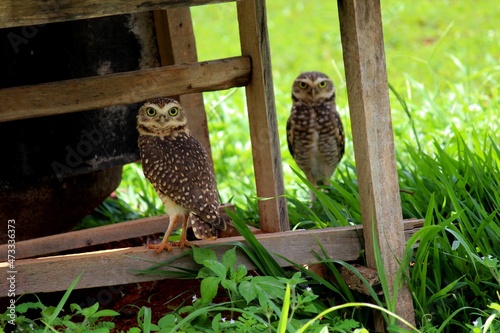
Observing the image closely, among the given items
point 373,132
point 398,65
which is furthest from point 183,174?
point 398,65

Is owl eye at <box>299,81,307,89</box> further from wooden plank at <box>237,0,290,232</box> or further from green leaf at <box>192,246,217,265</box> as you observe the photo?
green leaf at <box>192,246,217,265</box>

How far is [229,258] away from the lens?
11.7ft

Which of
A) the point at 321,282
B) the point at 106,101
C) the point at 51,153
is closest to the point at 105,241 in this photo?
the point at 51,153

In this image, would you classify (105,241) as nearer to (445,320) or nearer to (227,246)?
(227,246)

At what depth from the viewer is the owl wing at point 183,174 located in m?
3.95

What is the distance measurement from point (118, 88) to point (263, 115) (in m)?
0.69

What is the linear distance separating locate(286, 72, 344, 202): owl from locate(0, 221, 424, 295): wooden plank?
2.40m

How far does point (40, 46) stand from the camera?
4.36 meters

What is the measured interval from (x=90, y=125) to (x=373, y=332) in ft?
6.26

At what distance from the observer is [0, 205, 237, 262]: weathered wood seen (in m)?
4.24

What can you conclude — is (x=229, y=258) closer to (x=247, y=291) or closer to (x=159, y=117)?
(x=247, y=291)

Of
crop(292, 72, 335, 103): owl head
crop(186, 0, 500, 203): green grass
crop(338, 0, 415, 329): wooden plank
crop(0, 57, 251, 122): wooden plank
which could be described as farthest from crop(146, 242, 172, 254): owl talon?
crop(292, 72, 335, 103): owl head

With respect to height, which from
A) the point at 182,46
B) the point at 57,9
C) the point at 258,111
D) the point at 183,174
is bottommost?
the point at 183,174

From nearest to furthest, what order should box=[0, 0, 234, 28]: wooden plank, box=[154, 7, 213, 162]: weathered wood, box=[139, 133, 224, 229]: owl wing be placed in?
box=[0, 0, 234, 28]: wooden plank
box=[139, 133, 224, 229]: owl wing
box=[154, 7, 213, 162]: weathered wood
